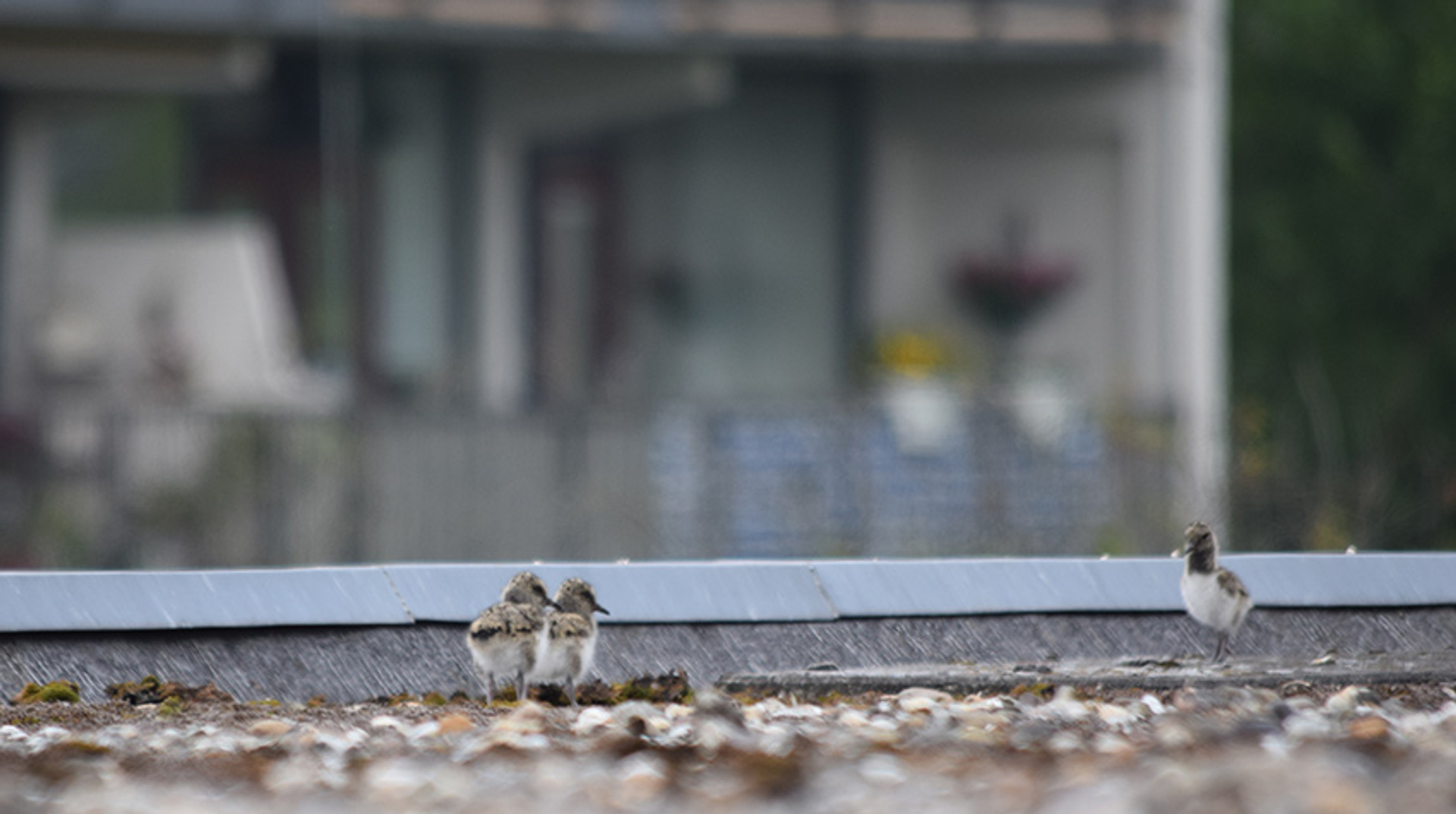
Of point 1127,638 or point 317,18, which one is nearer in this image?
point 1127,638

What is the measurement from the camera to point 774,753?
162 inches

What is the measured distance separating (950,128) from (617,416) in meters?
4.79

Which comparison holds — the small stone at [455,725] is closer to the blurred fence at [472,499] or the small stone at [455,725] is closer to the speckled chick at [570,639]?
the speckled chick at [570,639]

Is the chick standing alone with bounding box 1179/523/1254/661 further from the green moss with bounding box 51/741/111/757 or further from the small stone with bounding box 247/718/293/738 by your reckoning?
the green moss with bounding box 51/741/111/757

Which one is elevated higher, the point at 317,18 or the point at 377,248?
the point at 317,18

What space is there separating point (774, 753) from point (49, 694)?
1970 millimetres

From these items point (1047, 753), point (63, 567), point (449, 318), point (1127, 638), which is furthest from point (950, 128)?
point (1047, 753)

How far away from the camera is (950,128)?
16125 mm

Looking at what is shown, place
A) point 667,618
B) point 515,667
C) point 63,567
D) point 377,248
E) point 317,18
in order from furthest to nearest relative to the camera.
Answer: point 377,248 → point 317,18 → point 63,567 → point 667,618 → point 515,667

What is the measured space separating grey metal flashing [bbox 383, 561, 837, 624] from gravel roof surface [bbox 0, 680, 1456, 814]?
0.32m

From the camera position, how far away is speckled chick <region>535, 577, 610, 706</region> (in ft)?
16.9

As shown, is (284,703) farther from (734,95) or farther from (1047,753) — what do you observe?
(734,95)

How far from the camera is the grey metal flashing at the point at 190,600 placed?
17.6 ft

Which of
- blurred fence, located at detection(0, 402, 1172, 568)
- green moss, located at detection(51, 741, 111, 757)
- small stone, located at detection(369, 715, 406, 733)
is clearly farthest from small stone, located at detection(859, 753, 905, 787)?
blurred fence, located at detection(0, 402, 1172, 568)
